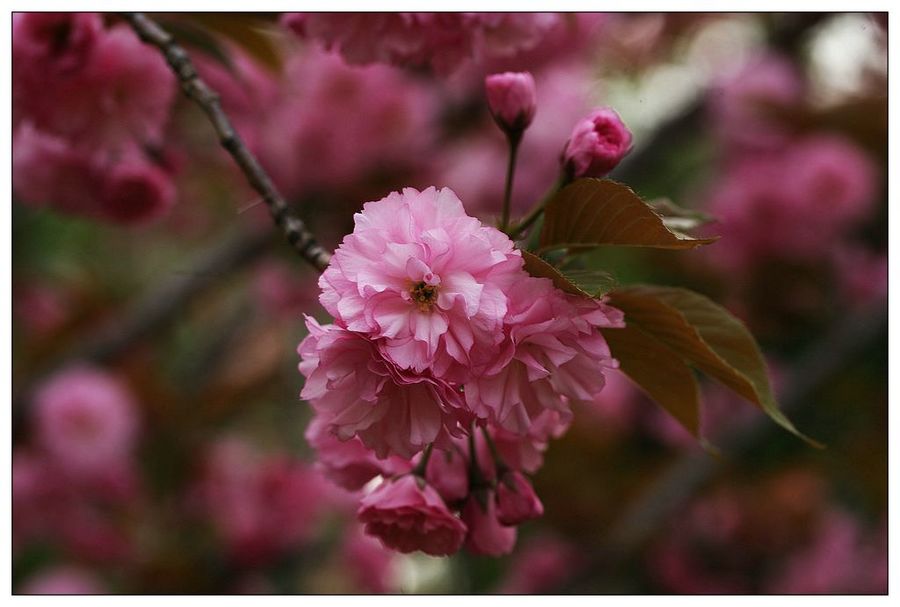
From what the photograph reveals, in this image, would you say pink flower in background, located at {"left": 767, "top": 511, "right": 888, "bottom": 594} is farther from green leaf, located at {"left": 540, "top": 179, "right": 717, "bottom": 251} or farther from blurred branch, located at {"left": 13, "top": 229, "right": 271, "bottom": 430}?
green leaf, located at {"left": 540, "top": 179, "right": 717, "bottom": 251}

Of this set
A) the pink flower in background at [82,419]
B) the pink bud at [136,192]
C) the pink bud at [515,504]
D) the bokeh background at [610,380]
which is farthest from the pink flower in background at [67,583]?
the pink bud at [515,504]

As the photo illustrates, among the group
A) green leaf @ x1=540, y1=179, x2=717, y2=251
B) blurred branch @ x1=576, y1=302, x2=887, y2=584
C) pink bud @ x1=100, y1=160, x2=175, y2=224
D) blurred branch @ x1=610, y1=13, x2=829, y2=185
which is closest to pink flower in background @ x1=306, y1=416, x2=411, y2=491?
green leaf @ x1=540, y1=179, x2=717, y2=251

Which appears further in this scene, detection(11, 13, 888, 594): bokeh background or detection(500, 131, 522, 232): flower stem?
detection(11, 13, 888, 594): bokeh background

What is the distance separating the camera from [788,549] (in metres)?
2.25

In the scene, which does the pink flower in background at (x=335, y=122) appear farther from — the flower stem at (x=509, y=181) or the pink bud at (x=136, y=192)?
the flower stem at (x=509, y=181)

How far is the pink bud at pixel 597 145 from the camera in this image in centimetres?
80

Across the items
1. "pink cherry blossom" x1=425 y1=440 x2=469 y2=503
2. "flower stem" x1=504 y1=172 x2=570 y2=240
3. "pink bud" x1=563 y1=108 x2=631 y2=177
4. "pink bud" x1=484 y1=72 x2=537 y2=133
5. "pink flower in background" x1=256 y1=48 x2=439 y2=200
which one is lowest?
"pink cherry blossom" x1=425 y1=440 x2=469 y2=503

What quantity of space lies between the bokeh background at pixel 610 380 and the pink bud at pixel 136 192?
0.71 meters

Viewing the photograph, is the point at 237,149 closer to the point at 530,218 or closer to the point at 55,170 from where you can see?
the point at 530,218

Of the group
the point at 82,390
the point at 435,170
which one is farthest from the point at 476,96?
the point at 82,390

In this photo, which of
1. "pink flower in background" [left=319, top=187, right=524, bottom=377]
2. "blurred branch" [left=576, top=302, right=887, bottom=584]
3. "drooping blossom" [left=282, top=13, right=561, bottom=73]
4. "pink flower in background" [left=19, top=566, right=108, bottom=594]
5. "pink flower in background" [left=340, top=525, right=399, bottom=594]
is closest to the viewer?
"pink flower in background" [left=319, top=187, right=524, bottom=377]

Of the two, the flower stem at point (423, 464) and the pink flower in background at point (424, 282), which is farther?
the flower stem at point (423, 464)

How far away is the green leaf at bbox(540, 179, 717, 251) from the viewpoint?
0.71 metres

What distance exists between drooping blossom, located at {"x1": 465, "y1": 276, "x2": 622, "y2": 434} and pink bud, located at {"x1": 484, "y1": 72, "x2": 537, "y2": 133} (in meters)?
0.24
